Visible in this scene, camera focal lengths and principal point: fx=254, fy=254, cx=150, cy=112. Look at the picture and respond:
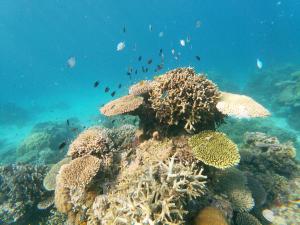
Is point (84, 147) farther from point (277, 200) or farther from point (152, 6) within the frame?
point (152, 6)

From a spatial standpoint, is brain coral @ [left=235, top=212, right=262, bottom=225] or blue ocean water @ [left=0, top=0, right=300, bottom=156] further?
blue ocean water @ [left=0, top=0, right=300, bottom=156]

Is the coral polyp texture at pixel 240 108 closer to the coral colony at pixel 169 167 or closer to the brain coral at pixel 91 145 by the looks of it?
the coral colony at pixel 169 167

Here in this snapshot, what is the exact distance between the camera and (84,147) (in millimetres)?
5742

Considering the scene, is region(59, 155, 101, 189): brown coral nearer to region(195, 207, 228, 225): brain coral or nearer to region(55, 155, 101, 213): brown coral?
region(55, 155, 101, 213): brown coral

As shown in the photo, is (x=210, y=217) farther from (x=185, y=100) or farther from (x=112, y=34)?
(x=112, y=34)

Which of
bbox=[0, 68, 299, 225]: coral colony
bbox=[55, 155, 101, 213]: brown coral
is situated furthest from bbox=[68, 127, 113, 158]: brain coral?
bbox=[55, 155, 101, 213]: brown coral

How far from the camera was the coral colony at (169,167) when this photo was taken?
4.07m

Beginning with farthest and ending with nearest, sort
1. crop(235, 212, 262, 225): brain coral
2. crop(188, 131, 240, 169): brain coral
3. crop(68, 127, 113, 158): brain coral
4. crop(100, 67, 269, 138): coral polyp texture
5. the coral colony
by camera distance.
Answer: crop(68, 127, 113, 158): brain coral < crop(100, 67, 269, 138): coral polyp texture < crop(235, 212, 262, 225): brain coral < crop(188, 131, 240, 169): brain coral < the coral colony

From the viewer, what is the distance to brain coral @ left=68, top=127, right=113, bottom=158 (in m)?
5.73

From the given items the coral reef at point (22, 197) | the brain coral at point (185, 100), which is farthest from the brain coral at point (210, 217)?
the coral reef at point (22, 197)

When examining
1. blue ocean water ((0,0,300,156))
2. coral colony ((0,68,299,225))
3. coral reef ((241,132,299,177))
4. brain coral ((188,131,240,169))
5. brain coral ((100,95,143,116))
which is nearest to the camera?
coral colony ((0,68,299,225))

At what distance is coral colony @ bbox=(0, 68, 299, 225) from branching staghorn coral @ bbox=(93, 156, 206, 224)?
0.05ft

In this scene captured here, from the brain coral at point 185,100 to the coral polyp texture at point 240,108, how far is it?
10.5 inches

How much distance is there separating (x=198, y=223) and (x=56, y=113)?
4300 cm
